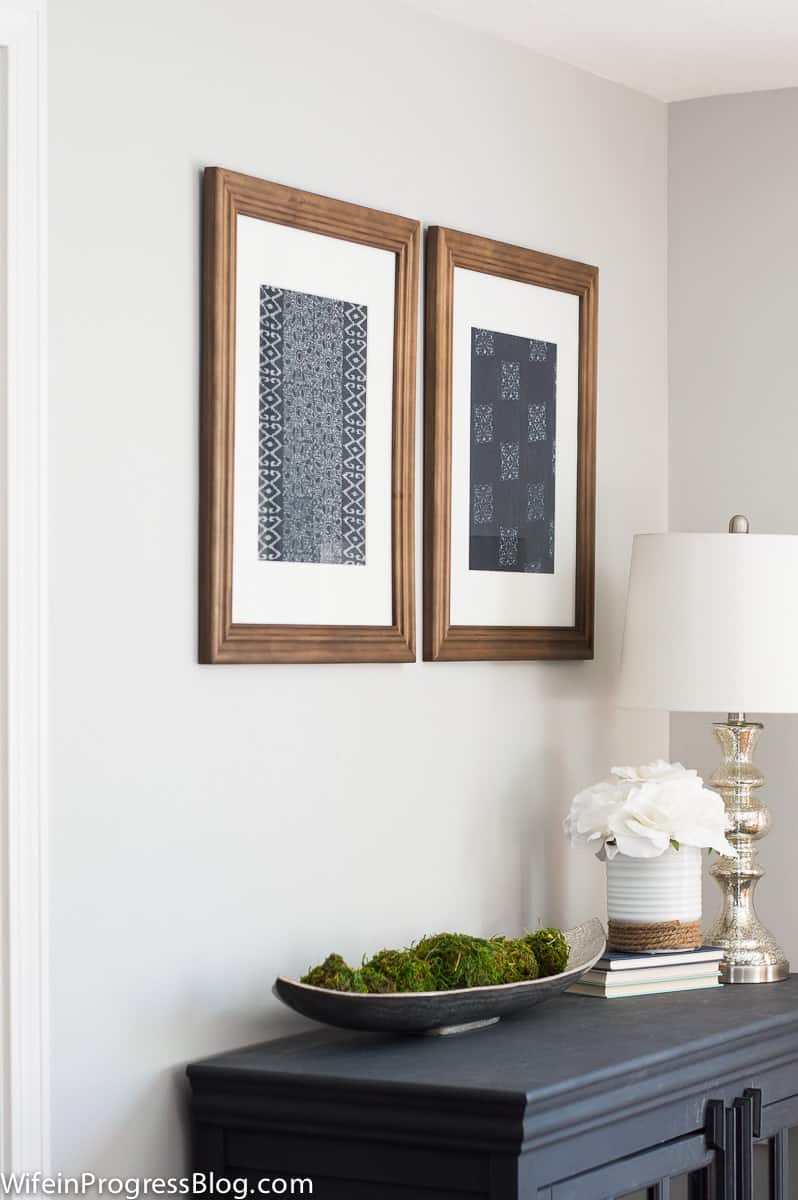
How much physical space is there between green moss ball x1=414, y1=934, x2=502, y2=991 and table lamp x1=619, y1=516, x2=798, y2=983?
0.55m

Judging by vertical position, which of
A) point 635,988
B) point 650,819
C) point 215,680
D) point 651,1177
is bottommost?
point 651,1177

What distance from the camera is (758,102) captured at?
9.73 ft

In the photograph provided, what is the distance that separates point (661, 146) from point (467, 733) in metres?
1.20

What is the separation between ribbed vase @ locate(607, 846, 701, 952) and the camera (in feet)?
8.26

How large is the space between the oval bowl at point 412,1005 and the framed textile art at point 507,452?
0.57m

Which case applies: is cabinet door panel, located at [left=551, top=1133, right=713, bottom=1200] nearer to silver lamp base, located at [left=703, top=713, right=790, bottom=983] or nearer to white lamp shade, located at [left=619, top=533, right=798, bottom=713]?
silver lamp base, located at [left=703, top=713, right=790, bottom=983]

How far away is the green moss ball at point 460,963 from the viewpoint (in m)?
2.18

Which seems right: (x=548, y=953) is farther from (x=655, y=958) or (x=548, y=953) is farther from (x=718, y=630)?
(x=718, y=630)

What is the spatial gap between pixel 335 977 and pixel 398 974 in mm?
85

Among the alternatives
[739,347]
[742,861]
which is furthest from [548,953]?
[739,347]

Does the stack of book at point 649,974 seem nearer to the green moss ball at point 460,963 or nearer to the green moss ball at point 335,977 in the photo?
the green moss ball at point 460,963

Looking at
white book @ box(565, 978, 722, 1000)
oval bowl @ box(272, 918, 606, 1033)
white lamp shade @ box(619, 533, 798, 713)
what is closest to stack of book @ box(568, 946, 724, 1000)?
white book @ box(565, 978, 722, 1000)

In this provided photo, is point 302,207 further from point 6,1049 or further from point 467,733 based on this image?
point 6,1049

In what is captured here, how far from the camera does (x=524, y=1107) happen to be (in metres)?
1.83
